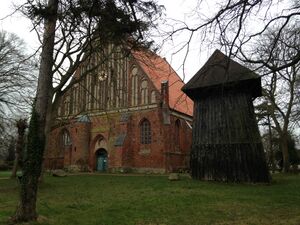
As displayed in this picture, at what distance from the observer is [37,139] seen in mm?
7527

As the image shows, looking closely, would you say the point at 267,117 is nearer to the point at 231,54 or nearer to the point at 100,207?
the point at 100,207

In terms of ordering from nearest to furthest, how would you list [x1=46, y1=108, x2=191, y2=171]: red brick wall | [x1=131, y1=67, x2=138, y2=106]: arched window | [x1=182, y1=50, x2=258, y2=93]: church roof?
[x1=182, y1=50, x2=258, y2=93]: church roof
[x1=46, y1=108, x2=191, y2=171]: red brick wall
[x1=131, y1=67, x2=138, y2=106]: arched window

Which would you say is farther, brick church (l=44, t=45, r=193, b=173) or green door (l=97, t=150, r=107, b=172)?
green door (l=97, t=150, r=107, b=172)

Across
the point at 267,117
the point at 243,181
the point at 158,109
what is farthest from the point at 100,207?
the point at 267,117

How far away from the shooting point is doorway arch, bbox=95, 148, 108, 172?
31625mm

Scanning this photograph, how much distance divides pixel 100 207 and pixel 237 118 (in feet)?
35.9

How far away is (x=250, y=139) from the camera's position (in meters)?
17.7

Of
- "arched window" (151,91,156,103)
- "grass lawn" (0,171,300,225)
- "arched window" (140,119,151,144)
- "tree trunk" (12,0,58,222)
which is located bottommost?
"grass lawn" (0,171,300,225)

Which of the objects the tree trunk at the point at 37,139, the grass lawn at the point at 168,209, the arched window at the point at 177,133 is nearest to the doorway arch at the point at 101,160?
the arched window at the point at 177,133

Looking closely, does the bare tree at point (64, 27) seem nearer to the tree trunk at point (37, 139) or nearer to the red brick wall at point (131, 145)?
the tree trunk at point (37, 139)

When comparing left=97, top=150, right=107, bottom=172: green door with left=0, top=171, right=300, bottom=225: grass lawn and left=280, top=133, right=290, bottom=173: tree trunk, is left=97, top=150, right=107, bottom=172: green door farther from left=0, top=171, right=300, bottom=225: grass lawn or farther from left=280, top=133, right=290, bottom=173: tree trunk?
left=0, top=171, right=300, bottom=225: grass lawn

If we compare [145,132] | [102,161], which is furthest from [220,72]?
[102,161]

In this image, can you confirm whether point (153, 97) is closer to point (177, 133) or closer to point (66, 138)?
point (177, 133)

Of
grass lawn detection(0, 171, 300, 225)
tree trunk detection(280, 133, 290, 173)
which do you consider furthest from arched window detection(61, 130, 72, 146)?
grass lawn detection(0, 171, 300, 225)
